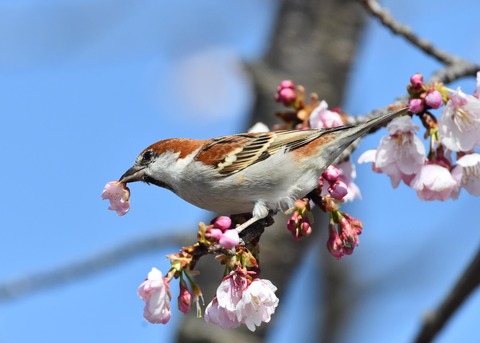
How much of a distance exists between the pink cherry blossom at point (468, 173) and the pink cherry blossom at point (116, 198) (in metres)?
1.13

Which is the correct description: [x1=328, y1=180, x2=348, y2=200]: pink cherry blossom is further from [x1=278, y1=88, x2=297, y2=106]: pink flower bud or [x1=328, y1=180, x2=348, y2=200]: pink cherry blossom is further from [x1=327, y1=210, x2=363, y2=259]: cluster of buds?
[x1=278, y1=88, x2=297, y2=106]: pink flower bud

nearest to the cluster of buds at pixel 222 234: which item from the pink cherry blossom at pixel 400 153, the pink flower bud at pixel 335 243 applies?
the pink flower bud at pixel 335 243

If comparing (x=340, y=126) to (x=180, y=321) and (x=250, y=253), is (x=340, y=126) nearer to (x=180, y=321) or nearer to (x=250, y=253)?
(x=250, y=253)

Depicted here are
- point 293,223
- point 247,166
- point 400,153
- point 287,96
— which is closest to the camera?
point 293,223

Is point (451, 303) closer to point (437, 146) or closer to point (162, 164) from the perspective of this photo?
point (437, 146)

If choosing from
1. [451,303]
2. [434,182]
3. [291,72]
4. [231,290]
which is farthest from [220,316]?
[291,72]

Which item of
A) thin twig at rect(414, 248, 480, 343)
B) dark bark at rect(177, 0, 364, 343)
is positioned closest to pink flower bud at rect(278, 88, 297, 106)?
thin twig at rect(414, 248, 480, 343)

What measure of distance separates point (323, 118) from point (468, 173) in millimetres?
578

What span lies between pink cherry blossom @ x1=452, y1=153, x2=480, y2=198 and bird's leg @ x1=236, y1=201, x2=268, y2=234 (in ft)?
2.20

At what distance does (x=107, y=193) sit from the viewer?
2.67 m

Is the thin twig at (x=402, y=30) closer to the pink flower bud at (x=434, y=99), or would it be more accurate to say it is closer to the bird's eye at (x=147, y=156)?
the pink flower bud at (x=434, y=99)

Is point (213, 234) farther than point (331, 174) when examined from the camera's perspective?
No

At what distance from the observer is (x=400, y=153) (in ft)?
9.20

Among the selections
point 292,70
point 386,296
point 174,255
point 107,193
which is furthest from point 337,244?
point 386,296
